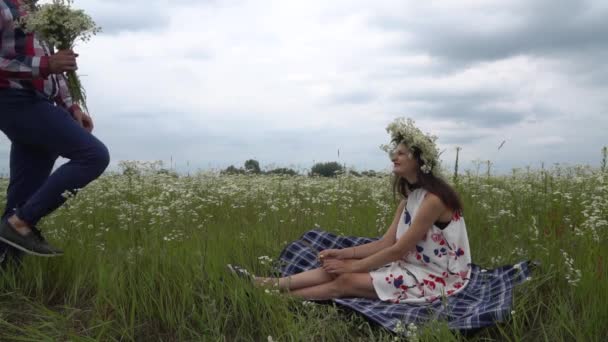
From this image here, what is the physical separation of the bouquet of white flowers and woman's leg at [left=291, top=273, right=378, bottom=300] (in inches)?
101

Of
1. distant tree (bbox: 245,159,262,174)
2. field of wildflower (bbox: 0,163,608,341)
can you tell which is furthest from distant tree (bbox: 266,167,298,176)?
field of wildflower (bbox: 0,163,608,341)

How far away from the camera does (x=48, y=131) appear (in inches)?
152

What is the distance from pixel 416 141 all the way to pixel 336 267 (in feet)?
3.67

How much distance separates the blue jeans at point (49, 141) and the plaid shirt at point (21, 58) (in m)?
0.07

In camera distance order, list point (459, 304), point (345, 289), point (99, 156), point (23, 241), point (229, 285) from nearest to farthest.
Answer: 1. point (229, 285)
2. point (459, 304)
3. point (345, 289)
4. point (23, 241)
5. point (99, 156)

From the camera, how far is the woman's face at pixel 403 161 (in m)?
3.97

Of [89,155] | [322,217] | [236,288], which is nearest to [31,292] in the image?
[89,155]

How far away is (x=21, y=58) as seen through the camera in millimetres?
3812

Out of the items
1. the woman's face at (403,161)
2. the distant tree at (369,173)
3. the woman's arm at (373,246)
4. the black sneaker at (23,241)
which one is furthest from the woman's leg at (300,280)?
the distant tree at (369,173)

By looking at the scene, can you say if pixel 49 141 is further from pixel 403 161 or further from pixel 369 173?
pixel 369 173

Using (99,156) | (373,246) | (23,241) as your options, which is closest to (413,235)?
(373,246)

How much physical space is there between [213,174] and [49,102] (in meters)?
4.01

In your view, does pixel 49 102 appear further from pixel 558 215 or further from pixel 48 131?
pixel 558 215

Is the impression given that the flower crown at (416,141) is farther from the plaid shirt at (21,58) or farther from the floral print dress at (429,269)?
the plaid shirt at (21,58)
